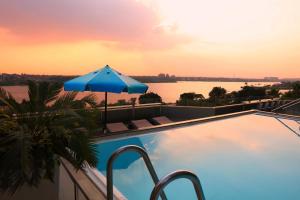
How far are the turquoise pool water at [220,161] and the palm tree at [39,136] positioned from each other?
2110mm

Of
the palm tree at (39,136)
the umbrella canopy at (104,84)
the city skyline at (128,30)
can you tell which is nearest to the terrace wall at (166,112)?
the city skyline at (128,30)

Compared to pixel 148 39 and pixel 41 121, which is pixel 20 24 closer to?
pixel 148 39

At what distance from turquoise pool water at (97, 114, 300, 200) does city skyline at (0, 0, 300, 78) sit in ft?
10.2

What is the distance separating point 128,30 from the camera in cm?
1216

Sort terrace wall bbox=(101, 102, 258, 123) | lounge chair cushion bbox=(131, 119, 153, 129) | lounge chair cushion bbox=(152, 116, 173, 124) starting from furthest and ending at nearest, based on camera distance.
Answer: lounge chair cushion bbox=(152, 116, 173, 124) < terrace wall bbox=(101, 102, 258, 123) < lounge chair cushion bbox=(131, 119, 153, 129)

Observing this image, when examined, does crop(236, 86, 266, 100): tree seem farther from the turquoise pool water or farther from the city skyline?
the turquoise pool water

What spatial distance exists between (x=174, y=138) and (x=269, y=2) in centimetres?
617

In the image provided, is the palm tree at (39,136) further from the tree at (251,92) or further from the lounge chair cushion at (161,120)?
the tree at (251,92)

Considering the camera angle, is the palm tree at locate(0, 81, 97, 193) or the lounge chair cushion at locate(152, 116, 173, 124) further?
the lounge chair cushion at locate(152, 116, 173, 124)

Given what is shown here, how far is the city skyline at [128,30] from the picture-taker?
8.98 metres

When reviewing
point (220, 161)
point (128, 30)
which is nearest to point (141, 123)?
point (220, 161)

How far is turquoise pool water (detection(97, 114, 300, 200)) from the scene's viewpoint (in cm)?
528

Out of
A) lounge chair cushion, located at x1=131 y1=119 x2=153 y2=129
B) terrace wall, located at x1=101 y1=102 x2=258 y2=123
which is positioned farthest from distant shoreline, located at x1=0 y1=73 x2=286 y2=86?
lounge chair cushion, located at x1=131 y1=119 x2=153 y2=129

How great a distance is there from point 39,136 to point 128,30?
10202 mm
